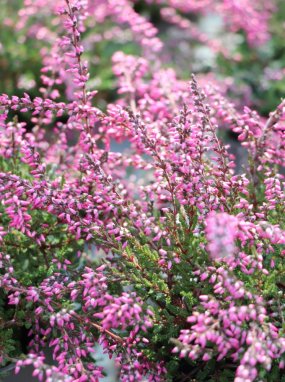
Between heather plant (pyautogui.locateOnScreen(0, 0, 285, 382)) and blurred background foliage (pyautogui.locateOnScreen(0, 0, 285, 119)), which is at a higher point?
heather plant (pyautogui.locateOnScreen(0, 0, 285, 382))

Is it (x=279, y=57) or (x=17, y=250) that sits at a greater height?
(x=17, y=250)

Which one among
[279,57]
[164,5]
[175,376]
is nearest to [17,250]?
[175,376]

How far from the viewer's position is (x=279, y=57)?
4305 mm

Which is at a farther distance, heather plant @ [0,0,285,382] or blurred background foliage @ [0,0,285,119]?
blurred background foliage @ [0,0,285,119]

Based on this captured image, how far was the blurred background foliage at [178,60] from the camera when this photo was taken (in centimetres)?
376

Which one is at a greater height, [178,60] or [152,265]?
[152,265]

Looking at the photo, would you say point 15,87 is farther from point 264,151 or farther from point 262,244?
point 262,244

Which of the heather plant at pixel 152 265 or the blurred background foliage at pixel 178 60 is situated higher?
the heather plant at pixel 152 265

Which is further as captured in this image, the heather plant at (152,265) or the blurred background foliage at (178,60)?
the blurred background foliage at (178,60)

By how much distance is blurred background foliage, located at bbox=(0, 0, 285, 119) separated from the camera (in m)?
3.76

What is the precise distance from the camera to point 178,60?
13.6 ft

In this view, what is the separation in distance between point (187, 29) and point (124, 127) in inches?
114

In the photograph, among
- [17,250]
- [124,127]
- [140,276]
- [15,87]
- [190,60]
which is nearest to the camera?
[140,276]

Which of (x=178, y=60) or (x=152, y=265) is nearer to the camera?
(x=152, y=265)
